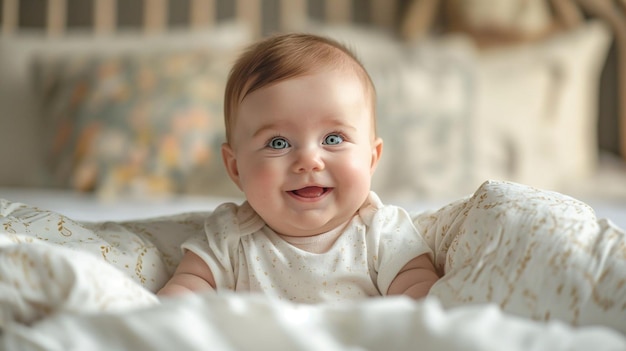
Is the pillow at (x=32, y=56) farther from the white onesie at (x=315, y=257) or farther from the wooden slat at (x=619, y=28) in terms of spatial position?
the white onesie at (x=315, y=257)

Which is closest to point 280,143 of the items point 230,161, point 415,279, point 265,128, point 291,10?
point 265,128

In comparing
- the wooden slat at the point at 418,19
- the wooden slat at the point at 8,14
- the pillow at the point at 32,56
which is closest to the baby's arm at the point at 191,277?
the pillow at the point at 32,56

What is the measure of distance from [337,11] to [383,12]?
0.18 meters

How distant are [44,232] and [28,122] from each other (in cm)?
147

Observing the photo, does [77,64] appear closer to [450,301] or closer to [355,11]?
[355,11]

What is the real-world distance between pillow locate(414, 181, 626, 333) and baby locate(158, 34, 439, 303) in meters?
0.09

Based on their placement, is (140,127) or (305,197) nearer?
(305,197)

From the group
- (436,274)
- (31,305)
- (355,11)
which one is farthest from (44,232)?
(355,11)

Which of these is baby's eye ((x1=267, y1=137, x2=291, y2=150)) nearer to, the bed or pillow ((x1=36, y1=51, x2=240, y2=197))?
the bed

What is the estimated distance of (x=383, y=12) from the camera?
9.16ft

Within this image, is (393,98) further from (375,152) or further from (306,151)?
(306,151)

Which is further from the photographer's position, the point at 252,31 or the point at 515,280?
the point at 252,31

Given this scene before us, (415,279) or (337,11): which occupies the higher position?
(337,11)

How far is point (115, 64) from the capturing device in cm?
218
